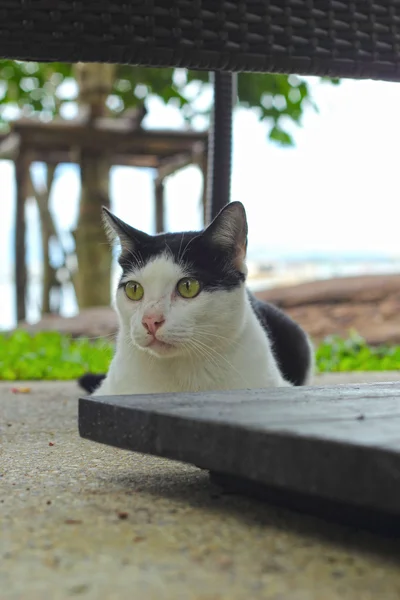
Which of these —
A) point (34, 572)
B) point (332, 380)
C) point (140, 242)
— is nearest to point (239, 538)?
point (34, 572)

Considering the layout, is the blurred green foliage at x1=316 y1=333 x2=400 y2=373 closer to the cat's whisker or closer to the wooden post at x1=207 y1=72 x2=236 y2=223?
the wooden post at x1=207 y1=72 x2=236 y2=223

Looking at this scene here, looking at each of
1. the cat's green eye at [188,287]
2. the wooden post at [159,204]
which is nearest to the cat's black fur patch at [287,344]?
the cat's green eye at [188,287]

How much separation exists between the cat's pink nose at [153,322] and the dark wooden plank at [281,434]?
402 millimetres

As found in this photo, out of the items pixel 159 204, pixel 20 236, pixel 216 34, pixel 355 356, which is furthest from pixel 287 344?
pixel 159 204

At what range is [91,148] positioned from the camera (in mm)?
7410

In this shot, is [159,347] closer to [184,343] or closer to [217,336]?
[184,343]

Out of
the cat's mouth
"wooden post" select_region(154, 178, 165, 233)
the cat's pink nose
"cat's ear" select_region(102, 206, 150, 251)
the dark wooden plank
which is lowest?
the dark wooden plank

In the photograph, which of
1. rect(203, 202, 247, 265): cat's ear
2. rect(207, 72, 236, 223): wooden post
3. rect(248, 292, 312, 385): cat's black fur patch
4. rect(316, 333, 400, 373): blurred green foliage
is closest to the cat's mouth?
rect(203, 202, 247, 265): cat's ear

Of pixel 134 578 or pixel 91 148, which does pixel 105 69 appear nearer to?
pixel 91 148

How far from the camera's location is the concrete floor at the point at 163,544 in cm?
90

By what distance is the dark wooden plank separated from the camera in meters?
0.95

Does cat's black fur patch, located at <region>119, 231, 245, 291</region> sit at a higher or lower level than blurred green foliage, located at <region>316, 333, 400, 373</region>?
higher

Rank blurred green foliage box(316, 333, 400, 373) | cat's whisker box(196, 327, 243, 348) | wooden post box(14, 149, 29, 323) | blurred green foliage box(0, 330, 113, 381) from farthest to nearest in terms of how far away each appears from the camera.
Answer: wooden post box(14, 149, 29, 323) < blurred green foliage box(316, 333, 400, 373) < blurred green foliage box(0, 330, 113, 381) < cat's whisker box(196, 327, 243, 348)

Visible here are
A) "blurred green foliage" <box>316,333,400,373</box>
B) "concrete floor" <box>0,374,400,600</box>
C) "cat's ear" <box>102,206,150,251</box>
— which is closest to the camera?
"concrete floor" <box>0,374,400,600</box>
